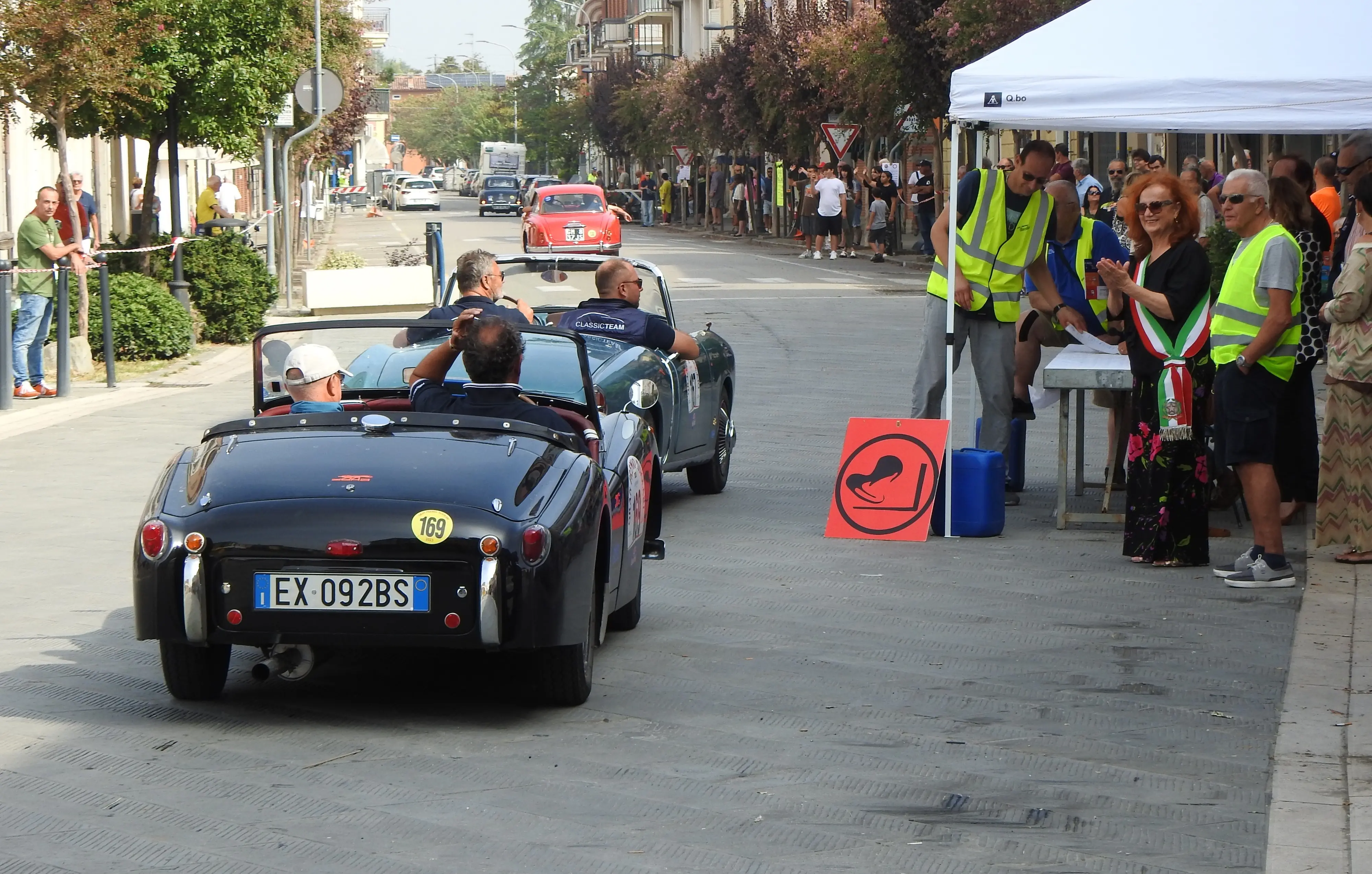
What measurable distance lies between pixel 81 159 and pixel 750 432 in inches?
924

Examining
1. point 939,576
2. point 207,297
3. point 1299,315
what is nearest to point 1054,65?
point 1299,315

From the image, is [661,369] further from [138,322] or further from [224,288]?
[224,288]

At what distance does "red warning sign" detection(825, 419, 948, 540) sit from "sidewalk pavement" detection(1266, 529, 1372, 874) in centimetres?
200

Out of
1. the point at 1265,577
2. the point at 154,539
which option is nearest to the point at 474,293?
the point at 154,539

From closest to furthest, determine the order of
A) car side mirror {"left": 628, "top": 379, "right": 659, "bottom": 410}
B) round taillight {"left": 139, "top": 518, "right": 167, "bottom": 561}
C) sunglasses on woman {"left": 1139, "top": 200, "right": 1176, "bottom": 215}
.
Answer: round taillight {"left": 139, "top": 518, "right": 167, "bottom": 561}
car side mirror {"left": 628, "top": 379, "right": 659, "bottom": 410}
sunglasses on woman {"left": 1139, "top": 200, "right": 1176, "bottom": 215}

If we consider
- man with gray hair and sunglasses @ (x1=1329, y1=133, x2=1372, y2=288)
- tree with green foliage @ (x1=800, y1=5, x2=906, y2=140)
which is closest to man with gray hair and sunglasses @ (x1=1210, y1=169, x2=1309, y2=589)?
man with gray hair and sunglasses @ (x1=1329, y1=133, x2=1372, y2=288)

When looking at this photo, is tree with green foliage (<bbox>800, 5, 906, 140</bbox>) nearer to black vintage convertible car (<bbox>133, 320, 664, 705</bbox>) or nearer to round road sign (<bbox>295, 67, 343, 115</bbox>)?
round road sign (<bbox>295, 67, 343, 115</bbox>)

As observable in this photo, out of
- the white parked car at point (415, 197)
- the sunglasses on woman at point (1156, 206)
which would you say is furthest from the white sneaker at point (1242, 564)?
the white parked car at point (415, 197)

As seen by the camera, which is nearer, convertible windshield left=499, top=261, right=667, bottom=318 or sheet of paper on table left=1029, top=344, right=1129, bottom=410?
sheet of paper on table left=1029, top=344, right=1129, bottom=410

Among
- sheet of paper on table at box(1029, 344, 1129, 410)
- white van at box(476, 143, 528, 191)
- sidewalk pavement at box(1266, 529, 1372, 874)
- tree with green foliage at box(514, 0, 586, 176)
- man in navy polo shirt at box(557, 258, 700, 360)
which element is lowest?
sidewalk pavement at box(1266, 529, 1372, 874)

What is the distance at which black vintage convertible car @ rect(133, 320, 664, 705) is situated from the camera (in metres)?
5.76

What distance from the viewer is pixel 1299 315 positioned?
8609 mm

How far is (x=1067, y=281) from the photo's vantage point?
35.8ft

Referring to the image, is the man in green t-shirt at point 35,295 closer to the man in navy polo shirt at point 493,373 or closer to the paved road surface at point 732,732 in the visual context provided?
the paved road surface at point 732,732
